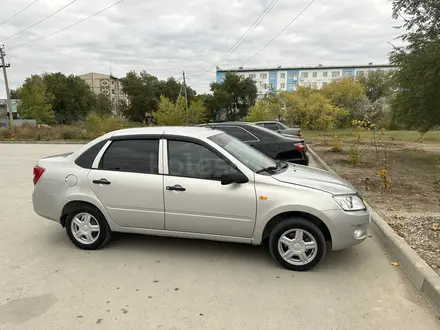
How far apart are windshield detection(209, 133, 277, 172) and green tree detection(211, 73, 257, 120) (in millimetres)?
66701

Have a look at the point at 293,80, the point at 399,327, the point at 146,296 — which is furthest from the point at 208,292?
the point at 293,80

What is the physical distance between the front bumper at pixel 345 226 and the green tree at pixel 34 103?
187 feet

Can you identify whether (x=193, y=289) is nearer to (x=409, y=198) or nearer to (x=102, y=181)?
(x=102, y=181)

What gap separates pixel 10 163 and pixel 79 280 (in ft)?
38.3

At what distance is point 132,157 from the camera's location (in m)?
4.20

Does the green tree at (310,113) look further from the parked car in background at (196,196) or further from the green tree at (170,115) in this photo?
the parked car in background at (196,196)

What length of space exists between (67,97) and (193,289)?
71021 millimetres

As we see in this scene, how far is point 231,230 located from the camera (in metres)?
3.85

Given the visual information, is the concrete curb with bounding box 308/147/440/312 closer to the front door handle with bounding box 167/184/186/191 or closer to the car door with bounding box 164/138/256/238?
the car door with bounding box 164/138/256/238

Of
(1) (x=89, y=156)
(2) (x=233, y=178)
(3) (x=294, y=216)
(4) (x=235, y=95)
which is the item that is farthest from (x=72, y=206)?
(4) (x=235, y=95)

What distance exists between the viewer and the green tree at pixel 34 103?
174 ft

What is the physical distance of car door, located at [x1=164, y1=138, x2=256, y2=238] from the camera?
12.3 ft

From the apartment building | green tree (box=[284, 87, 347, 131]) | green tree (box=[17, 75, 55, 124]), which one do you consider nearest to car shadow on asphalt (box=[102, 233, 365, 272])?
green tree (box=[284, 87, 347, 131])

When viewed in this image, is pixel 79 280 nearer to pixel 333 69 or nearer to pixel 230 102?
pixel 230 102
